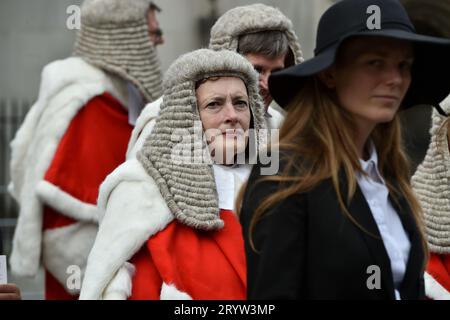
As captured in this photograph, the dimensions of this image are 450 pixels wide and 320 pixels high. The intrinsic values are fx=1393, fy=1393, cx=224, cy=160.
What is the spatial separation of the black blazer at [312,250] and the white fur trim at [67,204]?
12.0 ft

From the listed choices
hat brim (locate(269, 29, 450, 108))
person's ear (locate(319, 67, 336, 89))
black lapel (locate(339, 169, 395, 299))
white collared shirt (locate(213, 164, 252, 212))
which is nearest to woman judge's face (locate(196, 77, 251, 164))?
white collared shirt (locate(213, 164, 252, 212))

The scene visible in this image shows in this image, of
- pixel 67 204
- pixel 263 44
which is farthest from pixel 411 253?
pixel 67 204

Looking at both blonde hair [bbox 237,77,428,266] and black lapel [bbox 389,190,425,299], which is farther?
black lapel [bbox 389,190,425,299]

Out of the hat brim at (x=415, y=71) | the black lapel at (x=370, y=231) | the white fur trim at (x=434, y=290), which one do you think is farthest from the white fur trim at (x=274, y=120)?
the black lapel at (x=370, y=231)

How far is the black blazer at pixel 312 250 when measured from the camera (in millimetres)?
3719

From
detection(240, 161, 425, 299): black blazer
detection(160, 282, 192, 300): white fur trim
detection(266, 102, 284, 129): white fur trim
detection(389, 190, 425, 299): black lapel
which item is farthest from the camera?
detection(266, 102, 284, 129): white fur trim

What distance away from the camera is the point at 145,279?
502 centimetres

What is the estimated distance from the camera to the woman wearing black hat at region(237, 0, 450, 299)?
3.73m

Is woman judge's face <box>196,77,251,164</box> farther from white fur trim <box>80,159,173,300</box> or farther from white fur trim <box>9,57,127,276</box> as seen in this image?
white fur trim <box>9,57,127,276</box>

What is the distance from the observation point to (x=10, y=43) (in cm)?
1341

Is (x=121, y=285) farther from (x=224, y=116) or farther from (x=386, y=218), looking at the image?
(x=386, y=218)

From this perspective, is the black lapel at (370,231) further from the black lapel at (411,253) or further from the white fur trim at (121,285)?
→ the white fur trim at (121,285)

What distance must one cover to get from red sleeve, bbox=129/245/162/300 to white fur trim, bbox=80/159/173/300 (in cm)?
5
